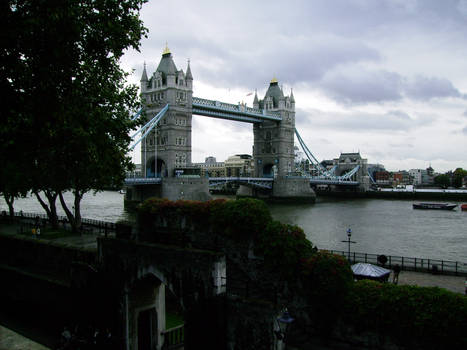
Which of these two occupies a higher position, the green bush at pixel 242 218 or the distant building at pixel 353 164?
Result: the distant building at pixel 353 164

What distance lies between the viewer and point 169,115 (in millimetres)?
62906

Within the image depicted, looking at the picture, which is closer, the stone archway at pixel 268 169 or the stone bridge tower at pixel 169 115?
the stone bridge tower at pixel 169 115

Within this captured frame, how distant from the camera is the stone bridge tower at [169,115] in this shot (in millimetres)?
62688

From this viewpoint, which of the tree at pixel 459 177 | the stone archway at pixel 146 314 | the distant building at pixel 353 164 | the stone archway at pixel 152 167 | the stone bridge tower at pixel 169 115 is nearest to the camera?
the stone archway at pixel 146 314

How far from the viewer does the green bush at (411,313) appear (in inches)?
329

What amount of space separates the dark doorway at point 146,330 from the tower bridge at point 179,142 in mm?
32165

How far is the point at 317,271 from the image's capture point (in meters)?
10.3

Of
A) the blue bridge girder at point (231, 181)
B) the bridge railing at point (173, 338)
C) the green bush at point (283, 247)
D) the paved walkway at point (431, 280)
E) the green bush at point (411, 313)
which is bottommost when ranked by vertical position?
the bridge railing at point (173, 338)

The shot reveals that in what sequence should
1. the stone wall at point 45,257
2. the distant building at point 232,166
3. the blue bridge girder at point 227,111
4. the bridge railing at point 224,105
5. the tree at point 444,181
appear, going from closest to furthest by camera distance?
the stone wall at point 45,257
the bridge railing at point 224,105
the blue bridge girder at point 227,111
the tree at point 444,181
the distant building at point 232,166

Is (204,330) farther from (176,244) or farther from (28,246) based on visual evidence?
(28,246)

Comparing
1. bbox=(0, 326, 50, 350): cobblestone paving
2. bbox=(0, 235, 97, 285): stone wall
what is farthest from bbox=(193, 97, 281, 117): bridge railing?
bbox=(0, 326, 50, 350): cobblestone paving

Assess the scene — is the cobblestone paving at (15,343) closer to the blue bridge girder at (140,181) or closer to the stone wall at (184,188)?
Answer: the blue bridge girder at (140,181)

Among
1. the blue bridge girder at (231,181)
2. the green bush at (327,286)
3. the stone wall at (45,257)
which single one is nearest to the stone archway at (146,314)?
the stone wall at (45,257)

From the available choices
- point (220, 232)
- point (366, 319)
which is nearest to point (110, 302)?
point (220, 232)
